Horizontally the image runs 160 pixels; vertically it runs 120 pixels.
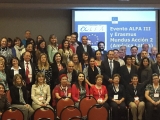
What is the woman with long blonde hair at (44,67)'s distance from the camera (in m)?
6.45

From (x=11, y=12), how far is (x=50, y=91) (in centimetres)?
335

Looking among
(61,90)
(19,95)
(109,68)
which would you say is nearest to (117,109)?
(109,68)

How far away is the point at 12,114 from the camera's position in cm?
540

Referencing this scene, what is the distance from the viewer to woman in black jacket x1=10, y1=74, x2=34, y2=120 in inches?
230

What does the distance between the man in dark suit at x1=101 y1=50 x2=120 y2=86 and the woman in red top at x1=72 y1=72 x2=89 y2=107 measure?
0.58m

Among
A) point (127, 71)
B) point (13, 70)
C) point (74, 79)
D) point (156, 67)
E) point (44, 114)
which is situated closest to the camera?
point (44, 114)

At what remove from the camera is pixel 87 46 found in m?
7.57

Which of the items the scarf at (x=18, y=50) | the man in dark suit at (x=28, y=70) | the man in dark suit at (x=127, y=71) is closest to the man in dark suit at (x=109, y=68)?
the man in dark suit at (x=127, y=71)

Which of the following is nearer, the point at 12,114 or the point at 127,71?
the point at 12,114

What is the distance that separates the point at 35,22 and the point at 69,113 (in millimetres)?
3993

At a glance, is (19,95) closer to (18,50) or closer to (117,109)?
(18,50)

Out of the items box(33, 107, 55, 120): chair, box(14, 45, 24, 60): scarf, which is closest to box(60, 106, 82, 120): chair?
box(33, 107, 55, 120): chair

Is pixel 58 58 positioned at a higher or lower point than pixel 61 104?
higher

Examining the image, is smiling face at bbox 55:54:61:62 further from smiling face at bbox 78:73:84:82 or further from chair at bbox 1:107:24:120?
chair at bbox 1:107:24:120
